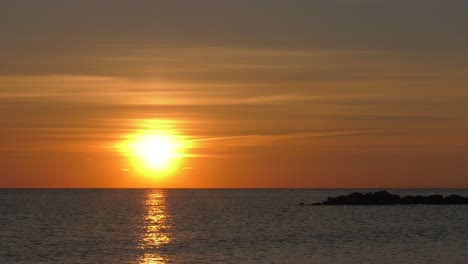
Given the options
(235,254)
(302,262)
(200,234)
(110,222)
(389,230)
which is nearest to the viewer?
(302,262)

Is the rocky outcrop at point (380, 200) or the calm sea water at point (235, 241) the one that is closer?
the calm sea water at point (235, 241)

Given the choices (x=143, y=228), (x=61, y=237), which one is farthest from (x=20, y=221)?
(x=61, y=237)

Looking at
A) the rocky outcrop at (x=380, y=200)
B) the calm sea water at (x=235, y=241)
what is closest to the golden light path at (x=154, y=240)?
the calm sea water at (x=235, y=241)

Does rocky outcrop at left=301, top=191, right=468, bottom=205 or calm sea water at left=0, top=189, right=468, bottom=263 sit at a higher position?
rocky outcrop at left=301, top=191, right=468, bottom=205

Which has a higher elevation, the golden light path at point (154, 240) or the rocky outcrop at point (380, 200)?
the rocky outcrop at point (380, 200)

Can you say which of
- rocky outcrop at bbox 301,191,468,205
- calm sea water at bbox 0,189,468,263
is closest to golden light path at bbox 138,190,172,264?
calm sea water at bbox 0,189,468,263

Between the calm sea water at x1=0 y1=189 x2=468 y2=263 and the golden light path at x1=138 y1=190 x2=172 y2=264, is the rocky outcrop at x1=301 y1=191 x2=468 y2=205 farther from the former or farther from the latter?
the golden light path at x1=138 y1=190 x2=172 y2=264

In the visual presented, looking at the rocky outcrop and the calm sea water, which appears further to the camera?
the rocky outcrop

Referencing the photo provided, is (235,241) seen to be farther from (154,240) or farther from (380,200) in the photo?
(380,200)

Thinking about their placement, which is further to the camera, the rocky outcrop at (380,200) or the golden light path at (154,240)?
the rocky outcrop at (380,200)

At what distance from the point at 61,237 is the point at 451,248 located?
35.7 metres

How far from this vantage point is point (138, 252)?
66.1 metres

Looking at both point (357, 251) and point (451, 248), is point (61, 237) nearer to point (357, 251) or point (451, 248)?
point (357, 251)

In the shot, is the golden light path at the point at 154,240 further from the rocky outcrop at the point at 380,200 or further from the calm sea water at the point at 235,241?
the rocky outcrop at the point at 380,200
